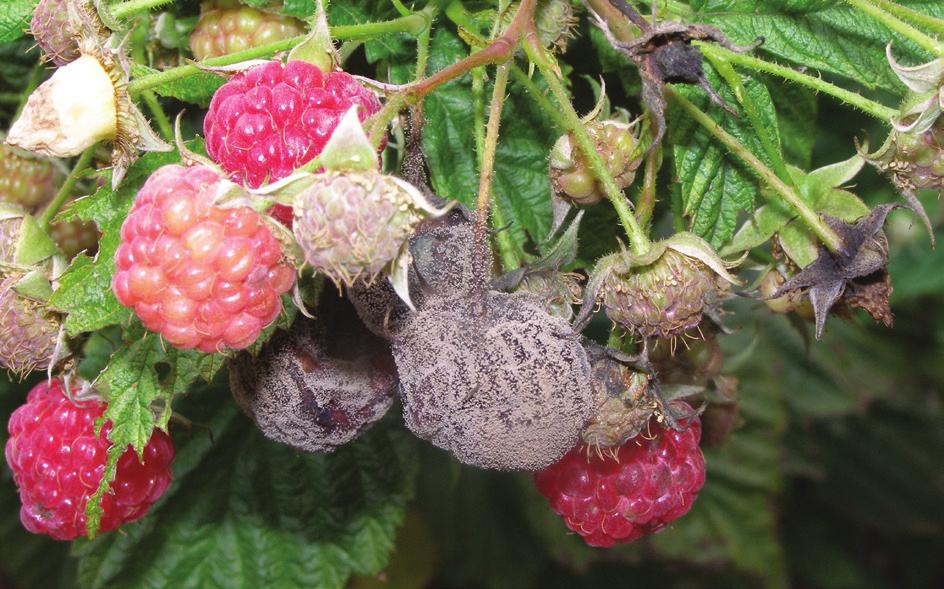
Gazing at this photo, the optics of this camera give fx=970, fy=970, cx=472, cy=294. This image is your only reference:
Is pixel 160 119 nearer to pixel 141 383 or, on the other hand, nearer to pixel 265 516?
pixel 141 383

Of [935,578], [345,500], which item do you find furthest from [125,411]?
[935,578]

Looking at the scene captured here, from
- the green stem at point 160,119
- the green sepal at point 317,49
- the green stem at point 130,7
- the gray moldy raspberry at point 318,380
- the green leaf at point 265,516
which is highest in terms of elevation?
the green sepal at point 317,49

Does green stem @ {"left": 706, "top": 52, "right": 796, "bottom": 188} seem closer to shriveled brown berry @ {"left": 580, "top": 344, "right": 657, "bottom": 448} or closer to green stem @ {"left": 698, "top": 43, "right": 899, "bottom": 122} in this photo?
green stem @ {"left": 698, "top": 43, "right": 899, "bottom": 122}

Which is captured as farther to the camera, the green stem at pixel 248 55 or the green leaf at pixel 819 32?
the green leaf at pixel 819 32

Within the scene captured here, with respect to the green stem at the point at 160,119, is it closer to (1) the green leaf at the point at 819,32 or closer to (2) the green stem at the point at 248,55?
(2) the green stem at the point at 248,55

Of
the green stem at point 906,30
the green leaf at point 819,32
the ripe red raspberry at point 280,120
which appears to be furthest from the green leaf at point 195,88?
the green stem at point 906,30
